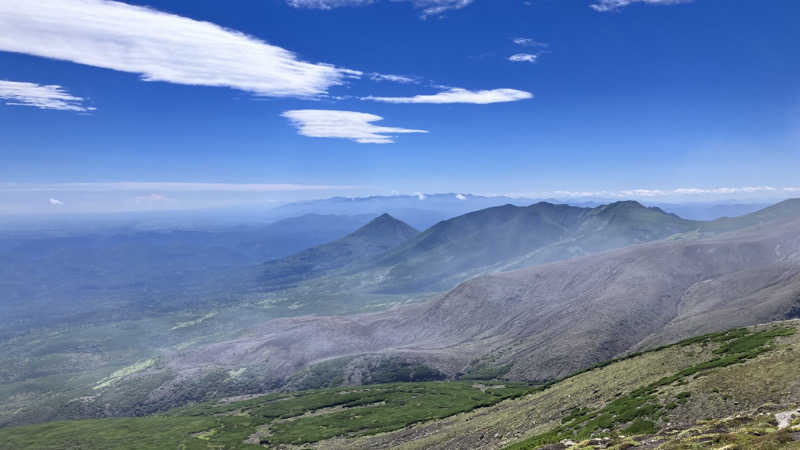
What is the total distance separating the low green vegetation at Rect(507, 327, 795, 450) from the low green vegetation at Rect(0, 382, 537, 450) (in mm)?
69327

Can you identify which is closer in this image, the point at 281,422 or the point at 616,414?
the point at 616,414

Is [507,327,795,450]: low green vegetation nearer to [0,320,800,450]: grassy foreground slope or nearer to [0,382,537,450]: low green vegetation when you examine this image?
[0,320,800,450]: grassy foreground slope

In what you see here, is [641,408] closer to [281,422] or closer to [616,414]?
[616,414]

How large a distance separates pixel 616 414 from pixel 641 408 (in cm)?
284

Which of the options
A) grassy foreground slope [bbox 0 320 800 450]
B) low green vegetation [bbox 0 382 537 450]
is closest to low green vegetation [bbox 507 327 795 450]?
grassy foreground slope [bbox 0 320 800 450]

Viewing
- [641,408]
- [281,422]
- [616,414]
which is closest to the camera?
[641,408]

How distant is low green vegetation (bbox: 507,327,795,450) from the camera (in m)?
39.2

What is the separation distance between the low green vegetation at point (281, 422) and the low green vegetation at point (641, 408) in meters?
69.3

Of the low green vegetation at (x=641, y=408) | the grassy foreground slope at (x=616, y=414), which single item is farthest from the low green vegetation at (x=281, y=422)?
the low green vegetation at (x=641, y=408)

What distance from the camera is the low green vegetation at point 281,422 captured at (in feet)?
421

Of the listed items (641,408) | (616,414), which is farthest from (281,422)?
(641,408)

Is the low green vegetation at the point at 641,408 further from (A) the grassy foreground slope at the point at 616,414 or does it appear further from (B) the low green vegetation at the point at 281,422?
(B) the low green vegetation at the point at 281,422

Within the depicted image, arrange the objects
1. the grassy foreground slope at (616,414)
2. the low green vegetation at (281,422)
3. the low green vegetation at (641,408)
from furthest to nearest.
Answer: the low green vegetation at (281,422)
the low green vegetation at (641,408)
the grassy foreground slope at (616,414)

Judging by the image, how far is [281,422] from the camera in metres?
149
